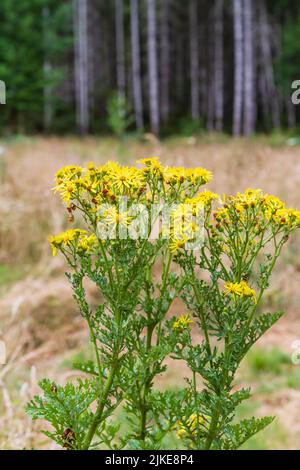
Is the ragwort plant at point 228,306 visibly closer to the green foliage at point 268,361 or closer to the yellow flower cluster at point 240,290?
the yellow flower cluster at point 240,290

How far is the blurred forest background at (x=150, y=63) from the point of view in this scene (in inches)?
607

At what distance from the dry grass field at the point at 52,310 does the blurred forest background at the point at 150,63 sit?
849cm

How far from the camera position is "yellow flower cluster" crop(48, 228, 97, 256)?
3.32 ft

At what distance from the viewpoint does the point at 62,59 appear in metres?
22.4

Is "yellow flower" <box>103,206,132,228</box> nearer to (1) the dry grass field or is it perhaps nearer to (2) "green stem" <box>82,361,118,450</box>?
(2) "green stem" <box>82,361,118,450</box>

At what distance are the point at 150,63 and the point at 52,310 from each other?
14.4m

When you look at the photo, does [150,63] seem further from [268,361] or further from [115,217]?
[115,217]

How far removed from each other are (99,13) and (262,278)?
22455 mm

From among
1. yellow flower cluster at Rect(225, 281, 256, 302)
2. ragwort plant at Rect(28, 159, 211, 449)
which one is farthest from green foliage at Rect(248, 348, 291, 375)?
yellow flower cluster at Rect(225, 281, 256, 302)

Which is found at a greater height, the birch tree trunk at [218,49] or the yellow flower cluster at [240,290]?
the birch tree trunk at [218,49]

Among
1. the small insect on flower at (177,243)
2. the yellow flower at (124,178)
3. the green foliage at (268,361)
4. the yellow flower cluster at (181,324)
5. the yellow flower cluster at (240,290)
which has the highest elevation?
the yellow flower at (124,178)

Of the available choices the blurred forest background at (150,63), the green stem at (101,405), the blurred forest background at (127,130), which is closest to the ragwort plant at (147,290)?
the green stem at (101,405)

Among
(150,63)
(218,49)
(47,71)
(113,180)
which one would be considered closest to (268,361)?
(113,180)
